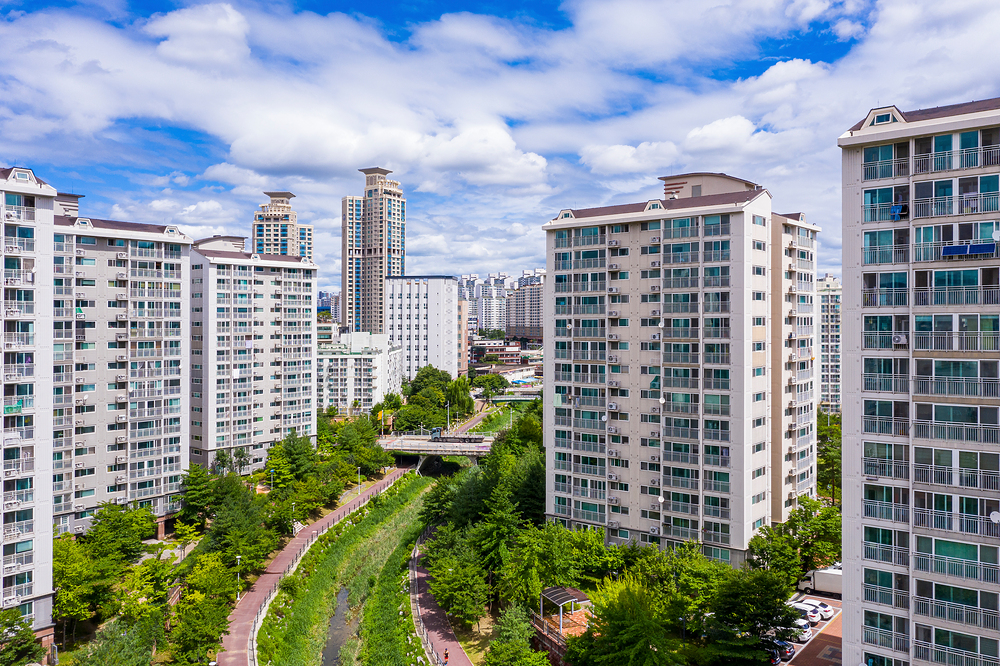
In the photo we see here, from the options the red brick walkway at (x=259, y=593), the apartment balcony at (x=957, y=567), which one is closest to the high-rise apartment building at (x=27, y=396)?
the red brick walkway at (x=259, y=593)

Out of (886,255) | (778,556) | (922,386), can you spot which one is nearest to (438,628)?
(778,556)

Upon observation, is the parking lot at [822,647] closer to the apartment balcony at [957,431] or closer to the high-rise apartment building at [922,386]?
the high-rise apartment building at [922,386]

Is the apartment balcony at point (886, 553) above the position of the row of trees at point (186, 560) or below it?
above

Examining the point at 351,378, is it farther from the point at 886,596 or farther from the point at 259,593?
the point at 886,596

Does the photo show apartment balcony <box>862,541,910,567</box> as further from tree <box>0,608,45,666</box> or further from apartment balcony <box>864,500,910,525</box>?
tree <box>0,608,45,666</box>

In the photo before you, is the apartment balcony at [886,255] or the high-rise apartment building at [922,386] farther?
the apartment balcony at [886,255]

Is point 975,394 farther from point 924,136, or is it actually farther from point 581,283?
point 581,283

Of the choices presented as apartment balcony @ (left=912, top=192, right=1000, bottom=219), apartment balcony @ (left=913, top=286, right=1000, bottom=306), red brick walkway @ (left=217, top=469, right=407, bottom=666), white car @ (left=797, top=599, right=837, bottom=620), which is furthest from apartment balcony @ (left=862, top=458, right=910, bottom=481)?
red brick walkway @ (left=217, top=469, right=407, bottom=666)
